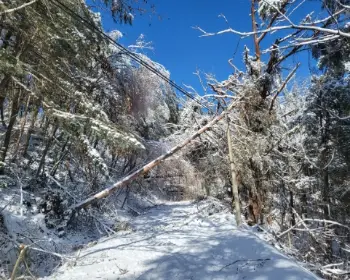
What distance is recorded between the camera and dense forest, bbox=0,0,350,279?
591cm


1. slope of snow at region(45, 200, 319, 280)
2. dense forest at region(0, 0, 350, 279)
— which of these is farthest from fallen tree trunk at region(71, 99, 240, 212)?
slope of snow at region(45, 200, 319, 280)

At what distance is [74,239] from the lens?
341 inches

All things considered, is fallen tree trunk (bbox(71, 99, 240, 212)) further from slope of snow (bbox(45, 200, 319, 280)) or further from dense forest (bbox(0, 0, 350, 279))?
slope of snow (bbox(45, 200, 319, 280))

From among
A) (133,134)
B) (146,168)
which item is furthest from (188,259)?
(146,168)

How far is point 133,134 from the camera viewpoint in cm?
694

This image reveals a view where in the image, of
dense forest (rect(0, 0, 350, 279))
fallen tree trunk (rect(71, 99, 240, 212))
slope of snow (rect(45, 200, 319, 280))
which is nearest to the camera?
slope of snow (rect(45, 200, 319, 280))

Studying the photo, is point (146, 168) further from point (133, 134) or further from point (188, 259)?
point (188, 259)

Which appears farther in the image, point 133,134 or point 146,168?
point 146,168

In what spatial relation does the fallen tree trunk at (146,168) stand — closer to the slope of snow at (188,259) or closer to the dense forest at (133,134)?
the dense forest at (133,134)

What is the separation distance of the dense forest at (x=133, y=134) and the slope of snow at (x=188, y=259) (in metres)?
0.83

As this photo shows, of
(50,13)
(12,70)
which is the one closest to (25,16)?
(50,13)

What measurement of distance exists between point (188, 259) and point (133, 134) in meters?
3.08

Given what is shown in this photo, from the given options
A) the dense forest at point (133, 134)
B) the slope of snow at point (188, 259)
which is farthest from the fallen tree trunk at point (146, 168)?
the slope of snow at point (188, 259)

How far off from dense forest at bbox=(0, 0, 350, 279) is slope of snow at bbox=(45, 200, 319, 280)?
0.83 meters
